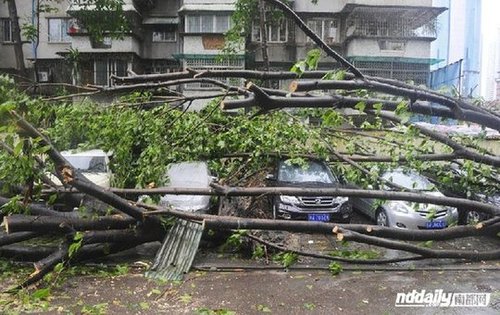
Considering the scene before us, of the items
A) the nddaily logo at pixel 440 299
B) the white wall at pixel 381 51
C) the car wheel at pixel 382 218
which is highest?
the white wall at pixel 381 51

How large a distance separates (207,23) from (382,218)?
16.4m

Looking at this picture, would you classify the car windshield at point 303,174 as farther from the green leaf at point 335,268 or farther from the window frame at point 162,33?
the window frame at point 162,33

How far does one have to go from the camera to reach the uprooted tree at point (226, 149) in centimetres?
307

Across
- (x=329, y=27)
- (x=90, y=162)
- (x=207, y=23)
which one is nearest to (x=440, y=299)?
(x=90, y=162)

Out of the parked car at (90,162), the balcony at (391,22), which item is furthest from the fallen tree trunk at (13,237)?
the balcony at (391,22)

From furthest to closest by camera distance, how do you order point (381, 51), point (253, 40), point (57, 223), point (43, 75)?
point (43, 75), point (253, 40), point (381, 51), point (57, 223)

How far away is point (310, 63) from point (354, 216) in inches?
388

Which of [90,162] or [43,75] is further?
[43,75]

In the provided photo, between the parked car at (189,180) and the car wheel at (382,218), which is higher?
the parked car at (189,180)

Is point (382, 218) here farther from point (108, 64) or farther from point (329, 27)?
point (108, 64)

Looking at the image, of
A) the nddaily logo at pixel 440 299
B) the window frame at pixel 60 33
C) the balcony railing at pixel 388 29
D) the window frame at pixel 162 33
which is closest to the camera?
the nddaily logo at pixel 440 299

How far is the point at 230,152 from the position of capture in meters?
8.89

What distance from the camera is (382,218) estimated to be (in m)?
10.2

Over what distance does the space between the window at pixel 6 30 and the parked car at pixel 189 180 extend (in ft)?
72.9
